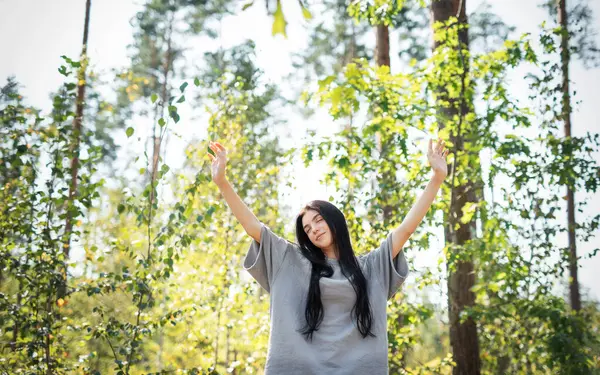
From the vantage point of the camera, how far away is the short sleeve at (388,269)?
2.26m

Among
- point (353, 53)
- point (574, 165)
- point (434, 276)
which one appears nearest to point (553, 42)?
point (574, 165)

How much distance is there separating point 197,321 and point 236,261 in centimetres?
74

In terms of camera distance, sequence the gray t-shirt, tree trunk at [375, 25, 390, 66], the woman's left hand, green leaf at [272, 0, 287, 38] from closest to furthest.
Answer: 1. green leaf at [272, 0, 287, 38]
2. the gray t-shirt
3. the woman's left hand
4. tree trunk at [375, 25, 390, 66]

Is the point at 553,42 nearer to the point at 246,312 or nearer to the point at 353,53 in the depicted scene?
the point at 246,312

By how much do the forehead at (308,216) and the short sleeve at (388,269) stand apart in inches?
11.2

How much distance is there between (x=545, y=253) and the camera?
507cm

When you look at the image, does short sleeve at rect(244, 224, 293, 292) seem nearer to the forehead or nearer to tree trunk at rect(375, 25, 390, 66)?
the forehead

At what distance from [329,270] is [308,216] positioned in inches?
10.0

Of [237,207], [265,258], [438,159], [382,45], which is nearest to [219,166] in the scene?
[237,207]

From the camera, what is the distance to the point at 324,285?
7.03 feet

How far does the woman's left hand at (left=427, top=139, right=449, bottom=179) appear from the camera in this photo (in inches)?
92.8

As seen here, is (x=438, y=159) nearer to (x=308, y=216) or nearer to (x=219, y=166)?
(x=308, y=216)

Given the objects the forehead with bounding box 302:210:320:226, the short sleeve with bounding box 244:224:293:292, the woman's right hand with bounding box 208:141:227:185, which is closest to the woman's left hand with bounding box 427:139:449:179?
the forehead with bounding box 302:210:320:226

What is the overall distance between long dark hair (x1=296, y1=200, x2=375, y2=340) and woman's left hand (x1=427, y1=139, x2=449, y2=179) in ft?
1.37
